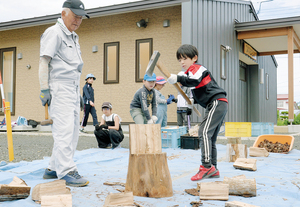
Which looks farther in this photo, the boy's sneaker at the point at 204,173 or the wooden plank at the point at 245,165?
the wooden plank at the point at 245,165

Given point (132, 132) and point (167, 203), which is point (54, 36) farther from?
point (167, 203)

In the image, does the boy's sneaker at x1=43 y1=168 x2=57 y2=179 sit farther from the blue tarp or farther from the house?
the house

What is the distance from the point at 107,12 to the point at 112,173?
831cm

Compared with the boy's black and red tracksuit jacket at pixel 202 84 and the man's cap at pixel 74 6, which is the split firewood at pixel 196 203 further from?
the man's cap at pixel 74 6

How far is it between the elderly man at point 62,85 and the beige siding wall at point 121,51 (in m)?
7.28

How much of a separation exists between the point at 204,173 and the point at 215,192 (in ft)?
2.76

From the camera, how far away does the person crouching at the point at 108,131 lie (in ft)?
20.5

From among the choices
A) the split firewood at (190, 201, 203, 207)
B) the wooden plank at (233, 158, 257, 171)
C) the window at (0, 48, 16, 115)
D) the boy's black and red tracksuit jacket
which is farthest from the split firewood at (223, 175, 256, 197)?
the window at (0, 48, 16, 115)

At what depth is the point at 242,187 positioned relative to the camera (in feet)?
8.59

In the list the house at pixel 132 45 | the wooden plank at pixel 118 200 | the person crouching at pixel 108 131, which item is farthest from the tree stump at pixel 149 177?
the house at pixel 132 45

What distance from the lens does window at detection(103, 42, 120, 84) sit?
37.4 feet

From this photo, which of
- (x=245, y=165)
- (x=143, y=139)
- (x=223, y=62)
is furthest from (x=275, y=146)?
(x=223, y=62)

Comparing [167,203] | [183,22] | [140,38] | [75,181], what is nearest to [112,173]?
[75,181]

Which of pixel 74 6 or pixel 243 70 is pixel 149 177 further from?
pixel 243 70
